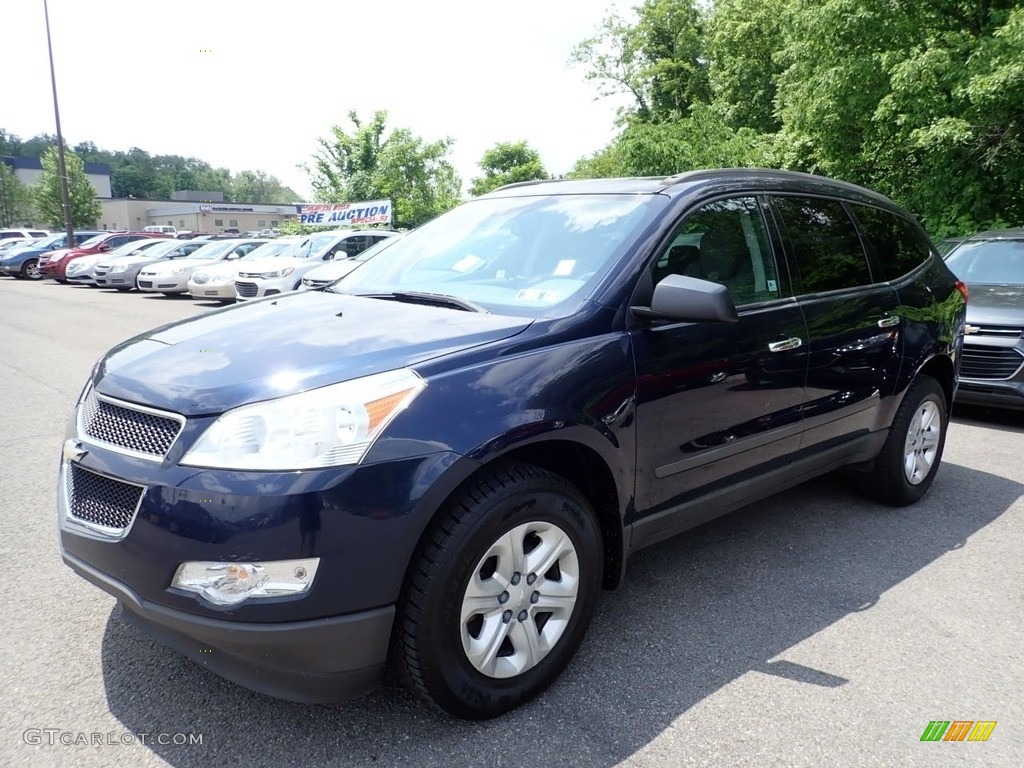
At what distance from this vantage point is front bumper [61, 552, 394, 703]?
81.5 inches

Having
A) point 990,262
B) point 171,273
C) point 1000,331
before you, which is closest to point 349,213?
point 171,273

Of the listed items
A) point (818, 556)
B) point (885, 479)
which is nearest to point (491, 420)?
point (818, 556)

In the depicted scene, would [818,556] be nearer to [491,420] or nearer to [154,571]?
[491,420]

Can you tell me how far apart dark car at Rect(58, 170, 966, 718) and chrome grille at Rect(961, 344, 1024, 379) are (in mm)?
3140

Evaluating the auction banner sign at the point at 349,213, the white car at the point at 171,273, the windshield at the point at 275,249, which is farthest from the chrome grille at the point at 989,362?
the auction banner sign at the point at 349,213

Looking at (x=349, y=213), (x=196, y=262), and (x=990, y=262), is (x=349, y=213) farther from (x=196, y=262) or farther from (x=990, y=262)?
(x=990, y=262)

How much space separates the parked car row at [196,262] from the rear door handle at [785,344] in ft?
21.4

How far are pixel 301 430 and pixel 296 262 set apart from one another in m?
13.5

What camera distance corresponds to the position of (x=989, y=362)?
6.27 m

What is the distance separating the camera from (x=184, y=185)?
148 meters

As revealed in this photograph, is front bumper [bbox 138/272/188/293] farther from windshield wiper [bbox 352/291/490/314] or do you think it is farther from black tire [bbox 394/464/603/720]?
black tire [bbox 394/464/603/720]

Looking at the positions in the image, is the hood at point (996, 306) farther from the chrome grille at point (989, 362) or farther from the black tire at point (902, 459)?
the black tire at point (902, 459)

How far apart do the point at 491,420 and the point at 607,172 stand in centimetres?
3194

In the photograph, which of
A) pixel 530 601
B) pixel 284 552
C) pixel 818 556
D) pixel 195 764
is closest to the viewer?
pixel 284 552
